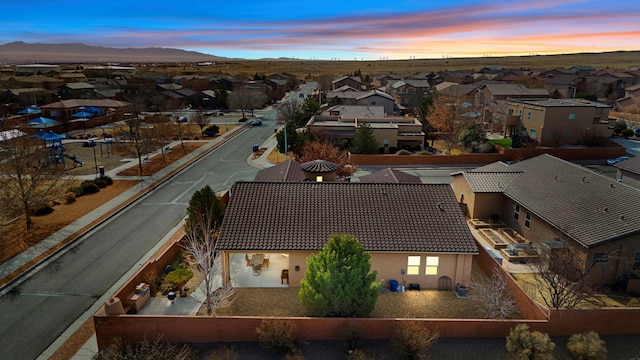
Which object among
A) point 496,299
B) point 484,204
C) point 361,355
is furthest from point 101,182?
point 496,299

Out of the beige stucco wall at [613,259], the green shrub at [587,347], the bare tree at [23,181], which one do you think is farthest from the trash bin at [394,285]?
the bare tree at [23,181]

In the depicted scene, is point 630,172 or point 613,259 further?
point 630,172

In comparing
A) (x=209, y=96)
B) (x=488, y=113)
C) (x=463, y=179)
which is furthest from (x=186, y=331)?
(x=209, y=96)

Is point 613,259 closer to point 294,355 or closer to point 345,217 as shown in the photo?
point 345,217

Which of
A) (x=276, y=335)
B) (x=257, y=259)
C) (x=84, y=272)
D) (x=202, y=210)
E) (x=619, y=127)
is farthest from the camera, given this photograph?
(x=619, y=127)

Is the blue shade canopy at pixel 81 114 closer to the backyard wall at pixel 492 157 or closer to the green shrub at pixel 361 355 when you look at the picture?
the backyard wall at pixel 492 157

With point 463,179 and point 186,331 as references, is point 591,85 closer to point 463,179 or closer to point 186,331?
point 463,179

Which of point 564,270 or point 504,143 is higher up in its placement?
point 504,143
